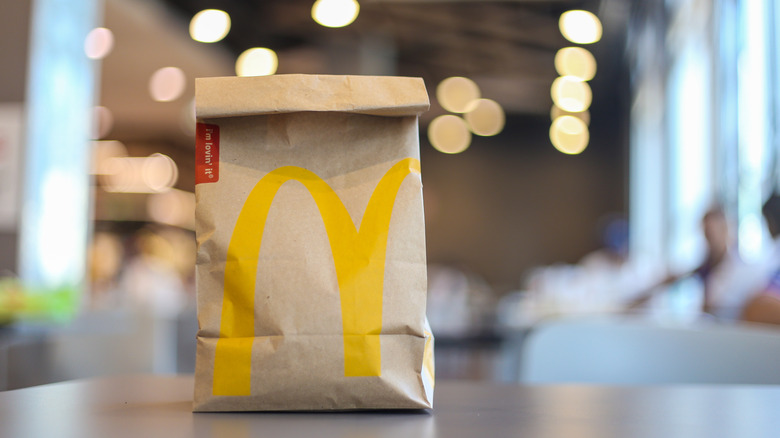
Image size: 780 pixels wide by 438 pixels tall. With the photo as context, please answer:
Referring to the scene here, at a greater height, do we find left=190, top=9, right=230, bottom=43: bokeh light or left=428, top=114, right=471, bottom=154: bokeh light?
left=428, top=114, right=471, bottom=154: bokeh light

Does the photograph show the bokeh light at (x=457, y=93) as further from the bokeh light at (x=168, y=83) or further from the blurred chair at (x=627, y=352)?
the blurred chair at (x=627, y=352)

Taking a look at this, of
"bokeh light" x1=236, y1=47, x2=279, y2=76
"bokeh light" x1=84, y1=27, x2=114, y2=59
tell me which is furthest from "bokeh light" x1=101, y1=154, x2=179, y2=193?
"bokeh light" x1=236, y1=47, x2=279, y2=76

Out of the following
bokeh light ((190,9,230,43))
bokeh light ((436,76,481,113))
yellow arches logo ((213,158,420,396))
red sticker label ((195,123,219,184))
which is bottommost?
yellow arches logo ((213,158,420,396))

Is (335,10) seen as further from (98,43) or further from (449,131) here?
(449,131)

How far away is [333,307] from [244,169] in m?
0.12

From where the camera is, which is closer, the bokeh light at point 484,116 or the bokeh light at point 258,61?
the bokeh light at point 258,61

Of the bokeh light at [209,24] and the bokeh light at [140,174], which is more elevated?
the bokeh light at [140,174]

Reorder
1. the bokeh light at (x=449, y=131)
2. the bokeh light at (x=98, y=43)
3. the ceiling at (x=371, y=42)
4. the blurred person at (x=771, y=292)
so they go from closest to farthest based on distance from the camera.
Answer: the blurred person at (x=771, y=292) < the bokeh light at (x=98, y=43) < the ceiling at (x=371, y=42) < the bokeh light at (x=449, y=131)

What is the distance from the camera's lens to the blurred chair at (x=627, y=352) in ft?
3.55

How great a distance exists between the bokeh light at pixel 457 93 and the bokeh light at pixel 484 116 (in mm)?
243

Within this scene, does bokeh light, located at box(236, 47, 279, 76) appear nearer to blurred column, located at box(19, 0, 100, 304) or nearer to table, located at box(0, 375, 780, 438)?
blurred column, located at box(19, 0, 100, 304)

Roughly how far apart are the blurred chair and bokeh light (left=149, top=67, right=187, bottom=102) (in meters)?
6.73

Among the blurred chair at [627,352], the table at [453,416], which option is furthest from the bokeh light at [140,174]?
the table at [453,416]

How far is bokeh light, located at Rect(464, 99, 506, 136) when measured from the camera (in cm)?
845
